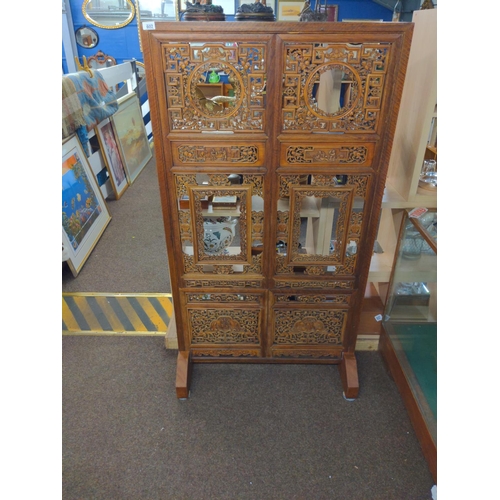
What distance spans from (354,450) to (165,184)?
4.39 feet

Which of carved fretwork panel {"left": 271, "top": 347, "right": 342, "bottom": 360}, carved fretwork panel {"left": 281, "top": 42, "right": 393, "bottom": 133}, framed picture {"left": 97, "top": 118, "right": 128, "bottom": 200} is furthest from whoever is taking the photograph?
framed picture {"left": 97, "top": 118, "right": 128, "bottom": 200}

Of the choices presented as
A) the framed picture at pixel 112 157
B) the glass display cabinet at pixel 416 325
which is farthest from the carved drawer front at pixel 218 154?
the framed picture at pixel 112 157

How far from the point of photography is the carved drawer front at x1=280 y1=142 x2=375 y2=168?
139 centimetres

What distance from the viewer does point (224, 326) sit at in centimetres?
185

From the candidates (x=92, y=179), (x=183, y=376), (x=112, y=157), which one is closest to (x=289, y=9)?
(x=112, y=157)

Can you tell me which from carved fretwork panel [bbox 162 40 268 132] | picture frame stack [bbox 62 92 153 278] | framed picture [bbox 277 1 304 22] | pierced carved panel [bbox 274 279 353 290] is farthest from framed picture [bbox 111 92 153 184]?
pierced carved panel [bbox 274 279 353 290]

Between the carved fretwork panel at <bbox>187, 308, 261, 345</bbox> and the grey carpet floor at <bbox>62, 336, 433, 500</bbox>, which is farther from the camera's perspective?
the carved fretwork panel at <bbox>187, 308, 261, 345</bbox>

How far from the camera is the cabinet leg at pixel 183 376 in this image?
182 cm

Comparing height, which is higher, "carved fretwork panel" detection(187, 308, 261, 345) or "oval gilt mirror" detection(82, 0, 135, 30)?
"oval gilt mirror" detection(82, 0, 135, 30)

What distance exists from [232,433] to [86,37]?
5.92 meters

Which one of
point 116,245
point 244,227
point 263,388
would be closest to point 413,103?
point 244,227

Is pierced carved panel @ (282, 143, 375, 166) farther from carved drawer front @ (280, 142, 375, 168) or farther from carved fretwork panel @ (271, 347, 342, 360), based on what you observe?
carved fretwork panel @ (271, 347, 342, 360)

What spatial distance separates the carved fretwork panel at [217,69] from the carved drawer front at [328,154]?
5.7 inches

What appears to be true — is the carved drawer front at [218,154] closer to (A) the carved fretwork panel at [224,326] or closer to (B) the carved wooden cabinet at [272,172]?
(B) the carved wooden cabinet at [272,172]
